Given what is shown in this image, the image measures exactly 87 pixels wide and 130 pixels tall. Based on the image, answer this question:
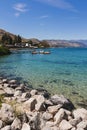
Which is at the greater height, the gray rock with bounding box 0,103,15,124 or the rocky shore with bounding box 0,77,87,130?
the gray rock with bounding box 0,103,15,124

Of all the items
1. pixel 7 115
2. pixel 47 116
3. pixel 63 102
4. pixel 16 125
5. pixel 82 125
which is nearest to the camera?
pixel 16 125

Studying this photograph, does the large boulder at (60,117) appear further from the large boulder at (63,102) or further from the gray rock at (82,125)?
the large boulder at (63,102)

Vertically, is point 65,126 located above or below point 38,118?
below

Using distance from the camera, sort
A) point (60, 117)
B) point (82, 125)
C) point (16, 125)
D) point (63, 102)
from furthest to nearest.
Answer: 1. point (63, 102)
2. point (60, 117)
3. point (82, 125)
4. point (16, 125)

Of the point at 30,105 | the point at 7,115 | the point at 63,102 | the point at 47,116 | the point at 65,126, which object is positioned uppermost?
the point at 7,115

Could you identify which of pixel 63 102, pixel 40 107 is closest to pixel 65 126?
pixel 40 107

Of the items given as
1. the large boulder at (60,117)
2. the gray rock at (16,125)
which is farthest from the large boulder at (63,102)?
the gray rock at (16,125)

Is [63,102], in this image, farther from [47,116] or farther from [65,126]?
[65,126]

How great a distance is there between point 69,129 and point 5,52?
3932 inches

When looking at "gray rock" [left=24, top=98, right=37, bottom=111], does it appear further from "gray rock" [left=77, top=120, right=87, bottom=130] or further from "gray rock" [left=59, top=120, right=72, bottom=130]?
"gray rock" [left=77, top=120, right=87, bottom=130]

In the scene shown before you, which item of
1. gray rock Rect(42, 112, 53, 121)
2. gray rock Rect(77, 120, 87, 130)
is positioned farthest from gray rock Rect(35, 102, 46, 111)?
gray rock Rect(77, 120, 87, 130)

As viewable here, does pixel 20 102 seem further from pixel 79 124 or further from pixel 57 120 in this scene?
pixel 79 124

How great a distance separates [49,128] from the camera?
40.9 ft

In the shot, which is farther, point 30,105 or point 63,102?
point 63,102
